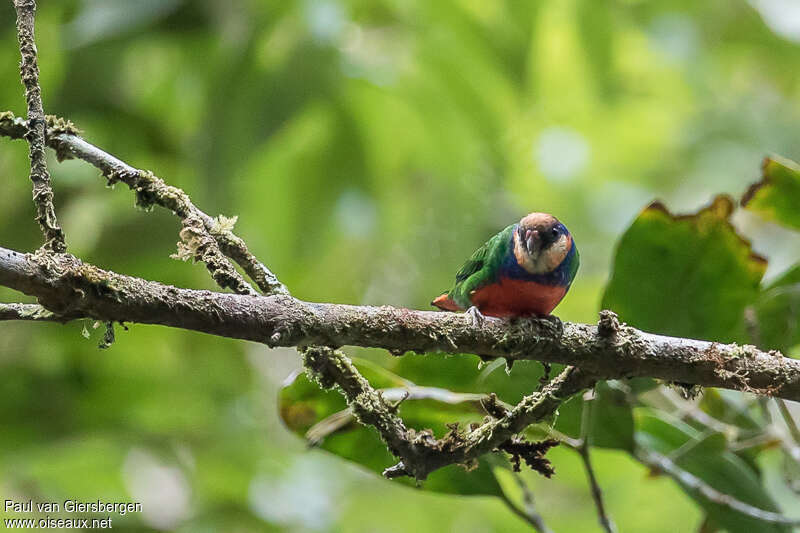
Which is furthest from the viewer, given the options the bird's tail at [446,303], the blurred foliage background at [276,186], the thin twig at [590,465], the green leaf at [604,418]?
the blurred foliage background at [276,186]

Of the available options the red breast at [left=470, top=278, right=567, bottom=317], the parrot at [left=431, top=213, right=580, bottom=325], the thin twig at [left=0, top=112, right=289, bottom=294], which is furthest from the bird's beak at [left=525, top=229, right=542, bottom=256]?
the thin twig at [left=0, top=112, right=289, bottom=294]

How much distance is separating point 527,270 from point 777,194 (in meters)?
0.74

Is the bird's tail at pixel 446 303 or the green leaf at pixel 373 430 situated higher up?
the bird's tail at pixel 446 303

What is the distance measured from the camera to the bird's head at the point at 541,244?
2.42 meters

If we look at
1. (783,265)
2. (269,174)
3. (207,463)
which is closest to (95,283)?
(269,174)

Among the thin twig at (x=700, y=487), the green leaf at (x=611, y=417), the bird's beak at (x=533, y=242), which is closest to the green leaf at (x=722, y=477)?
the thin twig at (x=700, y=487)

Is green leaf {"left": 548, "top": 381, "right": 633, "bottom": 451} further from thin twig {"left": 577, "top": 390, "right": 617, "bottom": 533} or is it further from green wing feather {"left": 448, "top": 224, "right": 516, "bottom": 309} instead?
→ green wing feather {"left": 448, "top": 224, "right": 516, "bottom": 309}

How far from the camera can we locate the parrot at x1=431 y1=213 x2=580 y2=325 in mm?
2365

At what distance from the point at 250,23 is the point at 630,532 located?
10.8 feet

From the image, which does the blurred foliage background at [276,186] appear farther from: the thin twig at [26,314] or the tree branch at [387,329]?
the thin twig at [26,314]

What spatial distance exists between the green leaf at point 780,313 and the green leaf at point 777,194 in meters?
0.16

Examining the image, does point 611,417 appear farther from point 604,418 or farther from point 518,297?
point 518,297

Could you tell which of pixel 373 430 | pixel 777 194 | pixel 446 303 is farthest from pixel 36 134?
pixel 777 194

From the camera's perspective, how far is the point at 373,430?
214 cm
